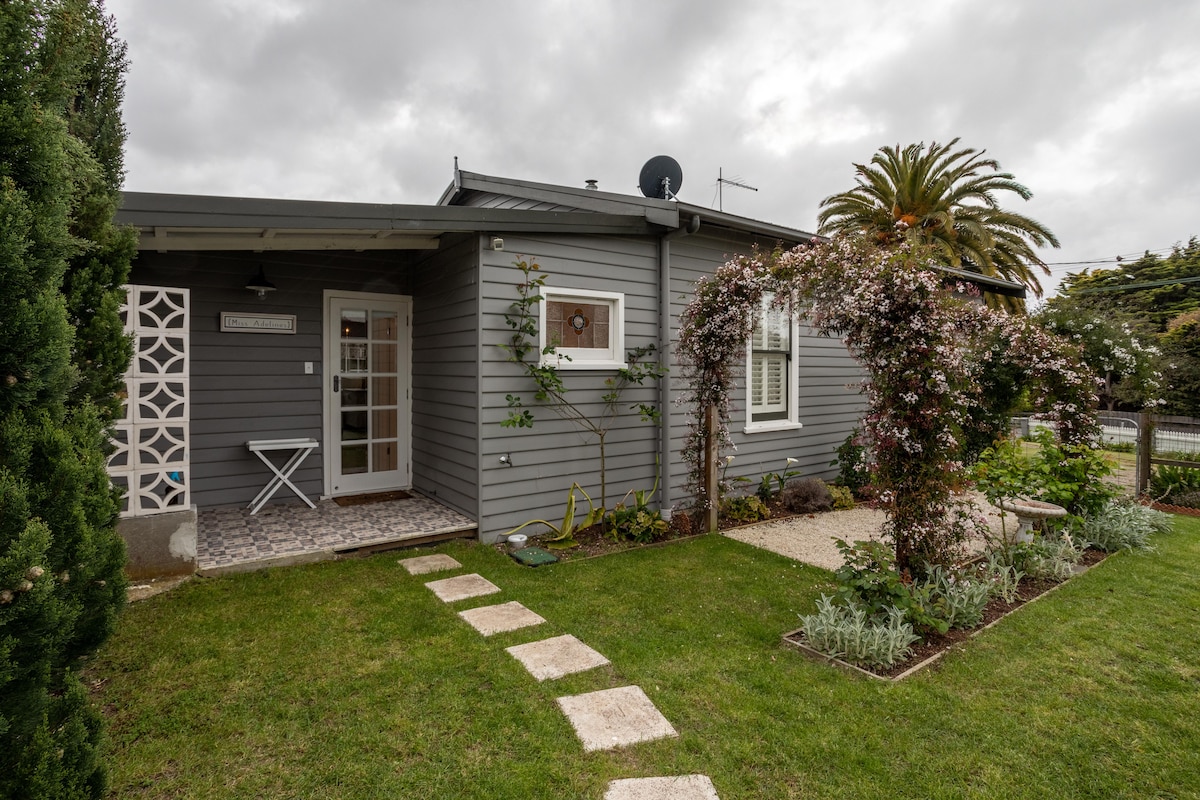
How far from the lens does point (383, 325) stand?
245 inches

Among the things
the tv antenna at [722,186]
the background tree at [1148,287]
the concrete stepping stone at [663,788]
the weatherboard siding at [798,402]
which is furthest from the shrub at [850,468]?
the background tree at [1148,287]

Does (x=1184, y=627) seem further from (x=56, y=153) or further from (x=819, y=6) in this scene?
(x=819, y=6)

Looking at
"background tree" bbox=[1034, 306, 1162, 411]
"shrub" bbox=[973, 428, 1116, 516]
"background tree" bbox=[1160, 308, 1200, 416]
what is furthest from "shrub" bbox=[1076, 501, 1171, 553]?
"background tree" bbox=[1160, 308, 1200, 416]

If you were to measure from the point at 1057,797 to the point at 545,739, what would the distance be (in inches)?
73.1

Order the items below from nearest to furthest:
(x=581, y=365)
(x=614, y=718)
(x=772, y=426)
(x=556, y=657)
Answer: (x=614, y=718), (x=556, y=657), (x=581, y=365), (x=772, y=426)

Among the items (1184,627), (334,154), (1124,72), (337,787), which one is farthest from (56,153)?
(334,154)

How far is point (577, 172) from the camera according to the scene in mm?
16812

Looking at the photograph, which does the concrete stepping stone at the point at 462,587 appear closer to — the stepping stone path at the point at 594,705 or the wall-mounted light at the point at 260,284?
the stepping stone path at the point at 594,705

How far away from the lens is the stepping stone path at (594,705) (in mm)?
2047

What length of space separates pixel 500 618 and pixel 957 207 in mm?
11524

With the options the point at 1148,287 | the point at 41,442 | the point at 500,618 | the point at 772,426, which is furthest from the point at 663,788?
the point at 1148,287

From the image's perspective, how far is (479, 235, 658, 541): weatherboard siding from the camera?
4.91 m

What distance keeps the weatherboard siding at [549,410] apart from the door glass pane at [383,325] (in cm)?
190

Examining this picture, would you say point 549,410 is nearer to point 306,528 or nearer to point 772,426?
point 306,528
